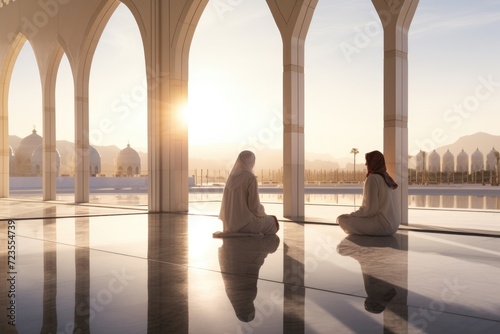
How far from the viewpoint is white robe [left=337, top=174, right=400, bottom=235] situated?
5297 mm

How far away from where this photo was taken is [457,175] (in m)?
31.8

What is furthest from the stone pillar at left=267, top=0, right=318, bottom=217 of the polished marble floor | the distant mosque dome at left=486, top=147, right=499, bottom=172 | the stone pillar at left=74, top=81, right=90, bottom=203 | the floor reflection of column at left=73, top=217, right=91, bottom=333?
the distant mosque dome at left=486, top=147, right=499, bottom=172

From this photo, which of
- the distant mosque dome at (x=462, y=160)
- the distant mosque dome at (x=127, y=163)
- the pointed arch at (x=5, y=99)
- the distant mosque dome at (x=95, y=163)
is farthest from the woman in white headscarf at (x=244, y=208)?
the distant mosque dome at (x=462, y=160)

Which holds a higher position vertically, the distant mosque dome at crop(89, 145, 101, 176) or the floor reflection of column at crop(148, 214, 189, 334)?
the distant mosque dome at crop(89, 145, 101, 176)

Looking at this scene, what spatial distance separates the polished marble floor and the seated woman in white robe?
26 cm

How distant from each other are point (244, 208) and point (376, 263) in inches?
81.6

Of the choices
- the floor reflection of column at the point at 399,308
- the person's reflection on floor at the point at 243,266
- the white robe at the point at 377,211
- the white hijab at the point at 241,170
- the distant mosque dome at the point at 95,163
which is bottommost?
the person's reflection on floor at the point at 243,266

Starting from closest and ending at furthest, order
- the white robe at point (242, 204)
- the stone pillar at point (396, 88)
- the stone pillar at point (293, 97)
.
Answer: the white robe at point (242, 204), the stone pillar at point (396, 88), the stone pillar at point (293, 97)

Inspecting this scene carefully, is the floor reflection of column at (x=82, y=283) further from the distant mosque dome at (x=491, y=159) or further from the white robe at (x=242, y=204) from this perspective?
the distant mosque dome at (x=491, y=159)

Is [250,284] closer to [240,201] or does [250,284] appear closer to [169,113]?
[240,201]

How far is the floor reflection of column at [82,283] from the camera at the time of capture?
7.03 feet

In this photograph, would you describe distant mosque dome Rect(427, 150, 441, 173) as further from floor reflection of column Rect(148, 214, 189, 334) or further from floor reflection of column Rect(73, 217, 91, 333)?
floor reflection of column Rect(73, 217, 91, 333)

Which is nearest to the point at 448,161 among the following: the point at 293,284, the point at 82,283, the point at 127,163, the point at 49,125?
the point at 127,163

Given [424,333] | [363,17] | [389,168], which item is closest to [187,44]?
[363,17]
